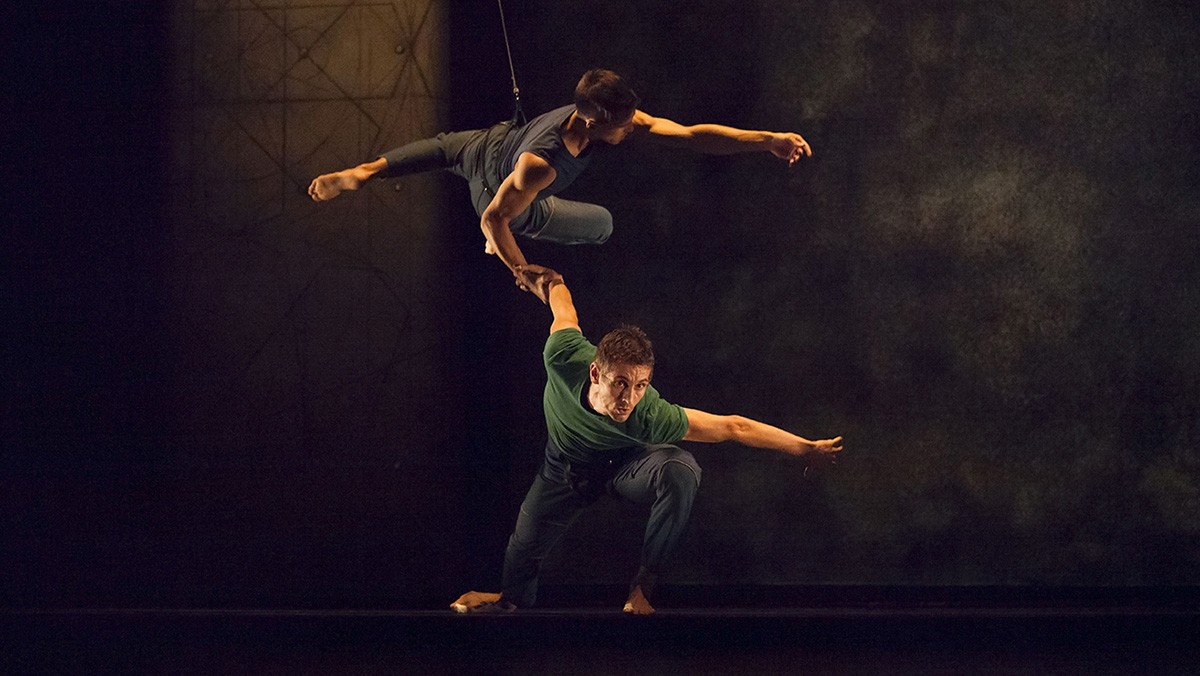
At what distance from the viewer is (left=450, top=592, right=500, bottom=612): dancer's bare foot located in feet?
17.4

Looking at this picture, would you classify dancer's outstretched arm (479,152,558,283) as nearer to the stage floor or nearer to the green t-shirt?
the green t-shirt

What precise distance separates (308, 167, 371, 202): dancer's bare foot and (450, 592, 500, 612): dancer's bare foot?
183 cm

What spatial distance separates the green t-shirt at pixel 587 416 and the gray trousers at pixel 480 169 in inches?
18.6

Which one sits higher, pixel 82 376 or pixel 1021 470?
pixel 82 376

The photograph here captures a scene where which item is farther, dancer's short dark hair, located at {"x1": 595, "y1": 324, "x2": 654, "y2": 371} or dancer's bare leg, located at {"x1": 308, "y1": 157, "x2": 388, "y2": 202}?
dancer's bare leg, located at {"x1": 308, "y1": 157, "x2": 388, "y2": 202}

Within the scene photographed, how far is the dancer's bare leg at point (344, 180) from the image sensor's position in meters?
5.15

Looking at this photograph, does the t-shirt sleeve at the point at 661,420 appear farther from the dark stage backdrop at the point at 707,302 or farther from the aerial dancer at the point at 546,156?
the dark stage backdrop at the point at 707,302

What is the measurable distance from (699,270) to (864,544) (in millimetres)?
1527

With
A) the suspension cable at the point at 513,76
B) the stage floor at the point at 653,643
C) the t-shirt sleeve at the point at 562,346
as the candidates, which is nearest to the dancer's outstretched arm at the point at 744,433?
the t-shirt sleeve at the point at 562,346

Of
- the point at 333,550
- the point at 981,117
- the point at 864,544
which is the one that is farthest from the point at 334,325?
the point at 981,117

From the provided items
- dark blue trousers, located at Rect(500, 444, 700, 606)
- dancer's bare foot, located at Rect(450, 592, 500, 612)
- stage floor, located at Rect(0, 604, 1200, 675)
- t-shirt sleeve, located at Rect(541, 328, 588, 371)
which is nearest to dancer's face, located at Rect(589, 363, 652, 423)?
→ t-shirt sleeve, located at Rect(541, 328, 588, 371)

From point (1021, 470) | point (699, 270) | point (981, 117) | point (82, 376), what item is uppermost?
point (981, 117)

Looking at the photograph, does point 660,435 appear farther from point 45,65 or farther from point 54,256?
point 45,65

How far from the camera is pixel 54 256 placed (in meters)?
6.04
